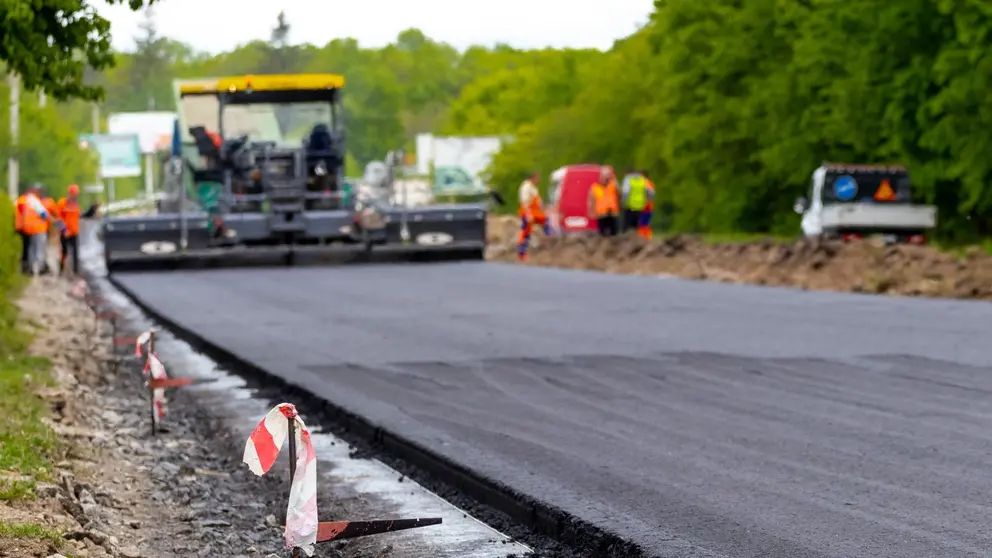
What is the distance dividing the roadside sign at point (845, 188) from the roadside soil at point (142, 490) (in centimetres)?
2456

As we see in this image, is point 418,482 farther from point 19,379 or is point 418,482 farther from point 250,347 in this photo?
point 250,347

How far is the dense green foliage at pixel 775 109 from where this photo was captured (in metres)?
41.7

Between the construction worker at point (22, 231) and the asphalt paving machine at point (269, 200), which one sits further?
the asphalt paving machine at point (269, 200)

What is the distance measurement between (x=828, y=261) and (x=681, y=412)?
15.5 meters

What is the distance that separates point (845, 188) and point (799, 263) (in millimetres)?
10860

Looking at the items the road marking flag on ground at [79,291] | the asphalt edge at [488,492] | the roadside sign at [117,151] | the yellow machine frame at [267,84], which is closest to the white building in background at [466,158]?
the roadside sign at [117,151]

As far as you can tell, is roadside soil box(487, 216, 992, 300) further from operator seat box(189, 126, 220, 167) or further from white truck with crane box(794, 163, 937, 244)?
operator seat box(189, 126, 220, 167)

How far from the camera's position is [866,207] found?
36.3 metres

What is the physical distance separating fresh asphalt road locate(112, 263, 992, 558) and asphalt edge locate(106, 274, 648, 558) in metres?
0.10

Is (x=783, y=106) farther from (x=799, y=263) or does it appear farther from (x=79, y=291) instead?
(x=79, y=291)

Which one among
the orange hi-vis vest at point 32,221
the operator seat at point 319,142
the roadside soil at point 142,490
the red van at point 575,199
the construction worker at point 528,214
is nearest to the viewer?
the roadside soil at point 142,490

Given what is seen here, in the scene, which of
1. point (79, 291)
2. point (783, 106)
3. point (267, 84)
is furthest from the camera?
point (783, 106)

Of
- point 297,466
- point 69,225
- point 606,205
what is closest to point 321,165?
point 69,225

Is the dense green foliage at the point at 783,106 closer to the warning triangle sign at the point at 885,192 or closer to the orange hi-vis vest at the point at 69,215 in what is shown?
the warning triangle sign at the point at 885,192
